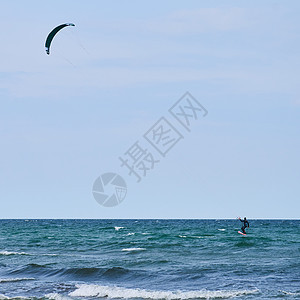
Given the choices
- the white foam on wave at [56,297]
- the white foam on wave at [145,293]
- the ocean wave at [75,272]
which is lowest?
the white foam on wave at [56,297]

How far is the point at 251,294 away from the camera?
59.5 feet

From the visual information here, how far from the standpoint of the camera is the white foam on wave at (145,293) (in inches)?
720

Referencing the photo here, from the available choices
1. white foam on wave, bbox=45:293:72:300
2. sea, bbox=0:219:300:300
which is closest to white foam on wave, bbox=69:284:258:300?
sea, bbox=0:219:300:300

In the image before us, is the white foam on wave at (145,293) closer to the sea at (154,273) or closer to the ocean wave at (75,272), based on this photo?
the sea at (154,273)

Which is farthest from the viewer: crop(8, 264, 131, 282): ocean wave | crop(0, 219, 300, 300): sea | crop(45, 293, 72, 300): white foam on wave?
crop(8, 264, 131, 282): ocean wave

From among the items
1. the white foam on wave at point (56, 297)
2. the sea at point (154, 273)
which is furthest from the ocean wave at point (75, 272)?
the white foam on wave at point (56, 297)

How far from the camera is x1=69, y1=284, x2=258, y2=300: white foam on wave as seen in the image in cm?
1828

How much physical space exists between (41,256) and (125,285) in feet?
40.9

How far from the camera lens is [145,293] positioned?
1891 cm

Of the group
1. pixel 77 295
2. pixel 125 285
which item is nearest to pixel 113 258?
pixel 125 285

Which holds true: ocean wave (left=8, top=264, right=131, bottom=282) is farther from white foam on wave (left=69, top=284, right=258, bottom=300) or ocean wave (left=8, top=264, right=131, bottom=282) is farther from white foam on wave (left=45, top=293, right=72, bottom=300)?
white foam on wave (left=45, top=293, right=72, bottom=300)

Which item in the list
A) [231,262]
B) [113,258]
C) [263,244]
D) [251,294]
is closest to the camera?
[251,294]

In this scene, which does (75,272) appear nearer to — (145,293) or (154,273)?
(154,273)

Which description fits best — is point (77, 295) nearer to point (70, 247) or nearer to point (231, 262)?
point (231, 262)
